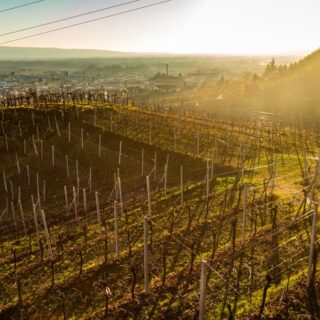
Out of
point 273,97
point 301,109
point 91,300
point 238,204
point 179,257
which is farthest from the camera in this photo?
point 273,97

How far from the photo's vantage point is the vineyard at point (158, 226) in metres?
11.0

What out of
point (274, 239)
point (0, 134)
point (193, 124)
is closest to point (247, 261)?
point (274, 239)

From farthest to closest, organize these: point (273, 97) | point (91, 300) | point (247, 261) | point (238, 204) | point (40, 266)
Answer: point (273, 97) → point (238, 204) → point (40, 266) → point (247, 261) → point (91, 300)

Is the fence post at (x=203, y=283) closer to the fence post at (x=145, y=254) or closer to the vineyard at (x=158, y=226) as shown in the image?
the vineyard at (x=158, y=226)

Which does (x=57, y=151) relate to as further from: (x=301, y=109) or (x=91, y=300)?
(x=301, y=109)

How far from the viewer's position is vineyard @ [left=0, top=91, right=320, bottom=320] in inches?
432

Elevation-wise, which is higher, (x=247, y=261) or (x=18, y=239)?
(x=247, y=261)

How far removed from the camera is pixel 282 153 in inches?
1126

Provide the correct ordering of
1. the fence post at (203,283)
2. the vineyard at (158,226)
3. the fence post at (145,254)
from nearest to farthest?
the fence post at (203,283) → the vineyard at (158,226) → the fence post at (145,254)

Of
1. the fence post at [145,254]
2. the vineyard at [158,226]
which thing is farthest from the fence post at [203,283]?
the fence post at [145,254]

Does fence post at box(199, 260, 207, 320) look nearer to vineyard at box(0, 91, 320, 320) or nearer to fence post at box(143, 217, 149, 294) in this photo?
vineyard at box(0, 91, 320, 320)

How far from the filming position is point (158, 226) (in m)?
16.5

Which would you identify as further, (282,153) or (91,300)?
(282,153)

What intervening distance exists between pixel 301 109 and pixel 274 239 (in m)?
49.4
